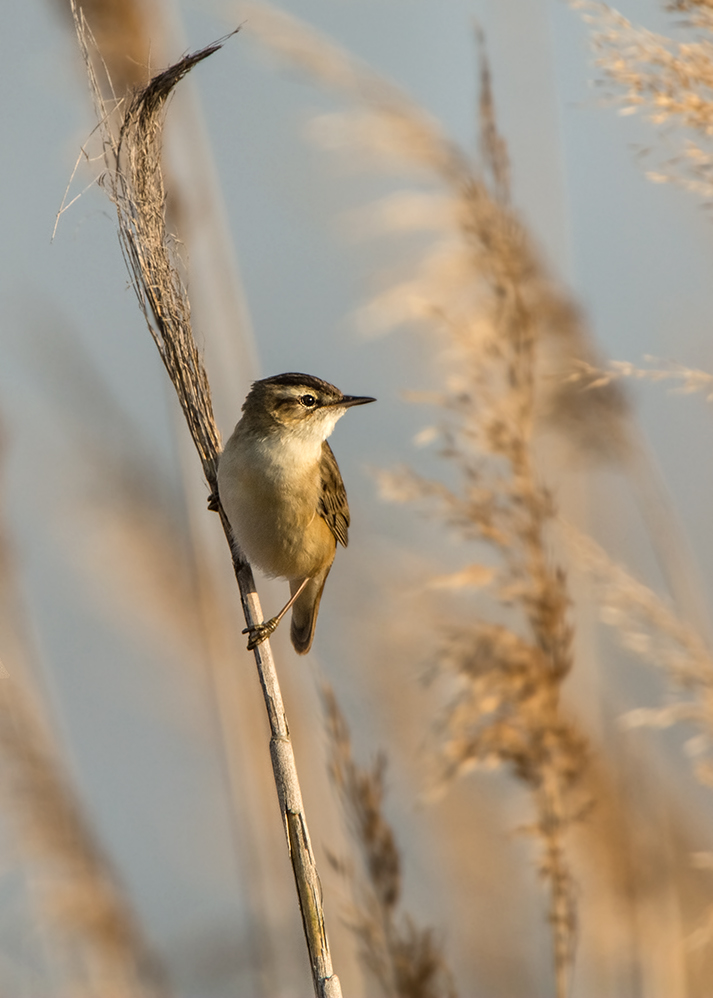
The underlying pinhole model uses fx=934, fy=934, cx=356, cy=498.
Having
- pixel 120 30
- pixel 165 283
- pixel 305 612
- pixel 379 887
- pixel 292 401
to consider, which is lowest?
pixel 379 887

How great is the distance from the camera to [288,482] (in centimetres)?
252

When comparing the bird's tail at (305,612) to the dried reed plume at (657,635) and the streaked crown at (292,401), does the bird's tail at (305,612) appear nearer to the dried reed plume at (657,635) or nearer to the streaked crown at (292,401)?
the streaked crown at (292,401)

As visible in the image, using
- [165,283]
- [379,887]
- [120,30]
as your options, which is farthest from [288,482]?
[120,30]

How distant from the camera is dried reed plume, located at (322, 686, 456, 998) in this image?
6.21ft

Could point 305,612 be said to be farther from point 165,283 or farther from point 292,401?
point 165,283

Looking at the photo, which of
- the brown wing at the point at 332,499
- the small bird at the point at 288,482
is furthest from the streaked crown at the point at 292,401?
the brown wing at the point at 332,499

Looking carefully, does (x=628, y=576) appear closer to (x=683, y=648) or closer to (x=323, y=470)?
(x=683, y=648)

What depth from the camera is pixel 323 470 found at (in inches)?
107

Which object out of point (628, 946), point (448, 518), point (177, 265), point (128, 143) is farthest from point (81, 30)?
point (628, 946)

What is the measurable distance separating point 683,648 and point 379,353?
94.1 inches

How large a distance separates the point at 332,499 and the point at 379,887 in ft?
3.78

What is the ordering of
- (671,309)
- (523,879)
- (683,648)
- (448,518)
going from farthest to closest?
1. (671,309)
2. (523,879)
3. (448,518)
4. (683,648)

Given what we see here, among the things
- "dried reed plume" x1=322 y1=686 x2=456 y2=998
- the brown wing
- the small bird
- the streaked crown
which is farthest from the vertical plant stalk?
the brown wing

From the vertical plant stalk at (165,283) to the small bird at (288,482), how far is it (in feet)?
1.88
